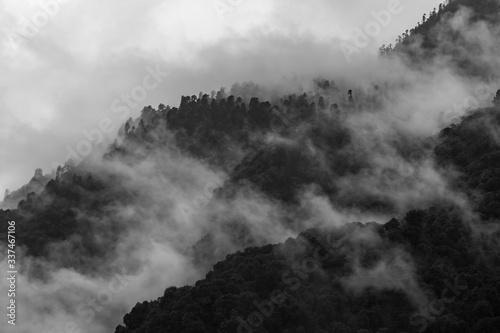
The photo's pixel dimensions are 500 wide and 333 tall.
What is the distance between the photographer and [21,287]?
14012 centimetres

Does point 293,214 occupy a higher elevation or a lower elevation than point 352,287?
higher

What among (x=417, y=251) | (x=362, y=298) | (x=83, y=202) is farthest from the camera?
(x=83, y=202)

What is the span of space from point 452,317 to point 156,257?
60.7m

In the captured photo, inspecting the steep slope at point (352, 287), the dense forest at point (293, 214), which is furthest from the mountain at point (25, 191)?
the steep slope at point (352, 287)

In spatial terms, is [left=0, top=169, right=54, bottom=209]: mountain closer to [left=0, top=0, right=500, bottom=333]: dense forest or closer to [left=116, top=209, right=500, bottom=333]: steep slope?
[left=0, top=0, right=500, bottom=333]: dense forest

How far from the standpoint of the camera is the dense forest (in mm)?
108750

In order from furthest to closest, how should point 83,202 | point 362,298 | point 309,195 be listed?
point 83,202 < point 309,195 < point 362,298

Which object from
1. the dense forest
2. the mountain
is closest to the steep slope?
the dense forest

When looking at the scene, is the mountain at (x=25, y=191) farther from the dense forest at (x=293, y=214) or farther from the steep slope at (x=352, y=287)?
the steep slope at (x=352, y=287)

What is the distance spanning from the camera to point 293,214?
152m

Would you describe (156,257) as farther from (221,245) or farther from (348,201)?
(348,201)

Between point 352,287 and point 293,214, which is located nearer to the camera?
point 352,287

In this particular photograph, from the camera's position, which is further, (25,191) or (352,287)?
(25,191)

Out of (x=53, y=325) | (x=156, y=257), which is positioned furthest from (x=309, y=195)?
(x=53, y=325)
